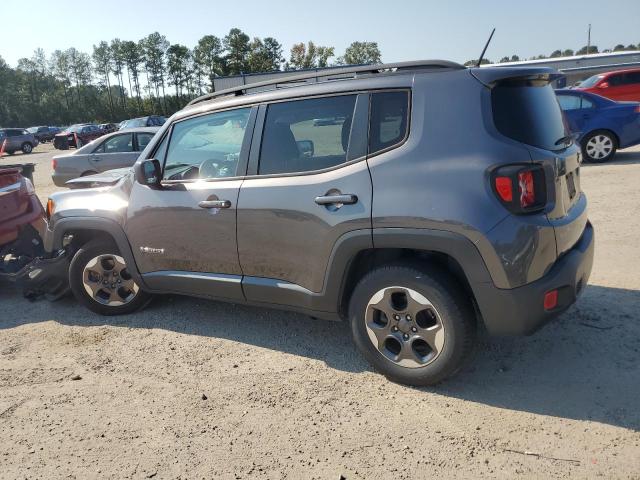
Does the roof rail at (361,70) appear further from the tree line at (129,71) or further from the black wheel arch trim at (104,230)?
the tree line at (129,71)

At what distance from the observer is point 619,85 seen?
53.4ft

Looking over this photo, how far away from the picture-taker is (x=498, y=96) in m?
2.89

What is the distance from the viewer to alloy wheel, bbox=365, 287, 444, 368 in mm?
3037

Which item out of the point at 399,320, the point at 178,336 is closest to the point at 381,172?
the point at 399,320

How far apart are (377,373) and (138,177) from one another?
2364 millimetres

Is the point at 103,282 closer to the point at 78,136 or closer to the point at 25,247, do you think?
the point at 25,247

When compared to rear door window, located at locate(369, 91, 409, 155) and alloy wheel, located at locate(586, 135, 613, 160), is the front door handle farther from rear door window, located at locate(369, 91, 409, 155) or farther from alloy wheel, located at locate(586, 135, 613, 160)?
alloy wheel, located at locate(586, 135, 613, 160)

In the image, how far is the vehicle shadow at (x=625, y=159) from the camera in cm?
1089

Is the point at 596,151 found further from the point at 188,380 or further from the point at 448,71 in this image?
the point at 188,380

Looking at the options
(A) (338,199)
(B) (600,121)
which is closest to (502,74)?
(A) (338,199)

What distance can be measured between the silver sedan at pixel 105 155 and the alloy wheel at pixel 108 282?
7.23 m

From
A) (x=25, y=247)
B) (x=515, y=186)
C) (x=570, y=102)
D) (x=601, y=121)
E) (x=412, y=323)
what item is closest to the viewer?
(x=515, y=186)

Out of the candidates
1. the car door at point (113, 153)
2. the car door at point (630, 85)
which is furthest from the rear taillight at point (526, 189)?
the car door at point (630, 85)

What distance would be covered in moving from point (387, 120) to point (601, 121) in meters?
9.37
